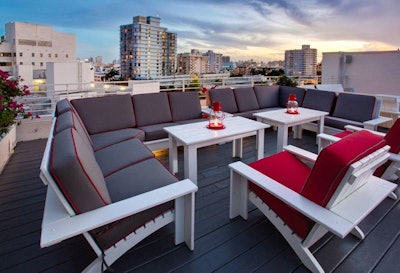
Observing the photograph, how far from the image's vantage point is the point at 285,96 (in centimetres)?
493

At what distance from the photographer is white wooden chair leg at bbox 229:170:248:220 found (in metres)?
1.91

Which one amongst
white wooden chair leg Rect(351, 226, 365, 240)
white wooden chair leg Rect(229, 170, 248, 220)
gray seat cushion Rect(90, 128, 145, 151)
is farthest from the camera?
gray seat cushion Rect(90, 128, 145, 151)

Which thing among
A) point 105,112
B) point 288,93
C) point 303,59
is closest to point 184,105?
point 105,112

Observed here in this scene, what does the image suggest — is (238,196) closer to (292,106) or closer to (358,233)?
(358,233)

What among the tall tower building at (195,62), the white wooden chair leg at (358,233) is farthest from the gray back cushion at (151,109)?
the tall tower building at (195,62)

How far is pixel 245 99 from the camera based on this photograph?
456 centimetres

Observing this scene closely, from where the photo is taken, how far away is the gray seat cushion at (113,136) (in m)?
2.66

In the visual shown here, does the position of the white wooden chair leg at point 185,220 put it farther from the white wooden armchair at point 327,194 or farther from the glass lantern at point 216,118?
the glass lantern at point 216,118

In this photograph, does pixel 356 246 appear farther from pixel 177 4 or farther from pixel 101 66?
pixel 101 66

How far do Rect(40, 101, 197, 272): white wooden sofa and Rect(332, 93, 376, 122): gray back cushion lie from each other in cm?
340

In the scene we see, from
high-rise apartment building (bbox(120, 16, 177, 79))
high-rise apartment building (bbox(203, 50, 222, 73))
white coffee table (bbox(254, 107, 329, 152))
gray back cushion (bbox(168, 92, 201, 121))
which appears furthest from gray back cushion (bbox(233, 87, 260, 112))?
high-rise apartment building (bbox(120, 16, 177, 79))

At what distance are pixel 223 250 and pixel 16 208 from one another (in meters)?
1.76

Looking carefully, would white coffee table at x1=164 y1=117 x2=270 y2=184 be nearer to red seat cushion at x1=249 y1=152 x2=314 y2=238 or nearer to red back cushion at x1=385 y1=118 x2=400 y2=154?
red seat cushion at x1=249 y1=152 x2=314 y2=238

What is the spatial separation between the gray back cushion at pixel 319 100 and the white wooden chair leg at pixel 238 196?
3.05 meters
